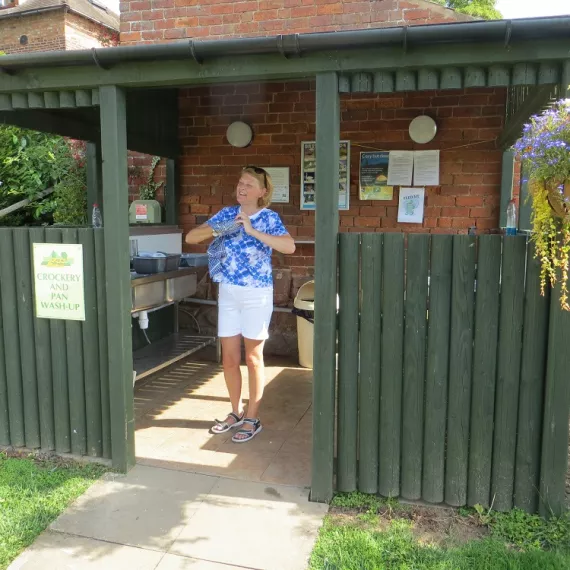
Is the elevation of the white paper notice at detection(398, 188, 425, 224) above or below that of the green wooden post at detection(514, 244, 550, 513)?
above

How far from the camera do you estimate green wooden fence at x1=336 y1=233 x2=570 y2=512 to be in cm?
288

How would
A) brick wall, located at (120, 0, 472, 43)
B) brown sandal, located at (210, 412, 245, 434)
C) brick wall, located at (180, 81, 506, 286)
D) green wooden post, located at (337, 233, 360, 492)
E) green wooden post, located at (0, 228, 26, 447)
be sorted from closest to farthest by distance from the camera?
green wooden post, located at (337, 233, 360, 492), green wooden post, located at (0, 228, 26, 447), brown sandal, located at (210, 412, 245, 434), brick wall, located at (180, 81, 506, 286), brick wall, located at (120, 0, 472, 43)

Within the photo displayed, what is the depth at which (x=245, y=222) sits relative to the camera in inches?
143

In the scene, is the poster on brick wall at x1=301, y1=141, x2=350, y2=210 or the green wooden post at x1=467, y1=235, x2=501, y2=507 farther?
the poster on brick wall at x1=301, y1=141, x2=350, y2=210

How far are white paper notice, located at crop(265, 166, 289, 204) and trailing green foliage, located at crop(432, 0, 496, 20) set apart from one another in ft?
44.4

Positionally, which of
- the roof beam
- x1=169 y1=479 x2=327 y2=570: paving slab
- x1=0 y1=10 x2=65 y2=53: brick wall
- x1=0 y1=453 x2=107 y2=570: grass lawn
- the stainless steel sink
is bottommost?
x1=169 y1=479 x2=327 y2=570: paving slab

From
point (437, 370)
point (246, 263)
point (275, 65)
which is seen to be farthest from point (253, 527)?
point (275, 65)

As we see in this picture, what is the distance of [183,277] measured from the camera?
5.54 meters

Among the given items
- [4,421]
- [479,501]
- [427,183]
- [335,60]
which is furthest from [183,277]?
[479,501]

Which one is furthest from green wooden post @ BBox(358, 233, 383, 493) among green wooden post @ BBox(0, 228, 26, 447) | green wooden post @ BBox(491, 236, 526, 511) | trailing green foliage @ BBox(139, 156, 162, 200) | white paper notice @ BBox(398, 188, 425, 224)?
trailing green foliage @ BBox(139, 156, 162, 200)

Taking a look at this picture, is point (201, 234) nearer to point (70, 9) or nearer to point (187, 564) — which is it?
point (187, 564)

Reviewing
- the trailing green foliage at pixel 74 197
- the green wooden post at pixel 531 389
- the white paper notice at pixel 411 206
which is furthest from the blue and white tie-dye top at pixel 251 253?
the trailing green foliage at pixel 74 197

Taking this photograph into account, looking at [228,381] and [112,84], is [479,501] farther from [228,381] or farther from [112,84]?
[112,84]

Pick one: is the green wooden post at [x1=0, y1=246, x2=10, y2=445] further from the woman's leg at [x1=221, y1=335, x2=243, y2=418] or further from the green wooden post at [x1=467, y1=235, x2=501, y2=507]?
the green wooden post at [x1=467, y1=235, x2=501, y2=507]
